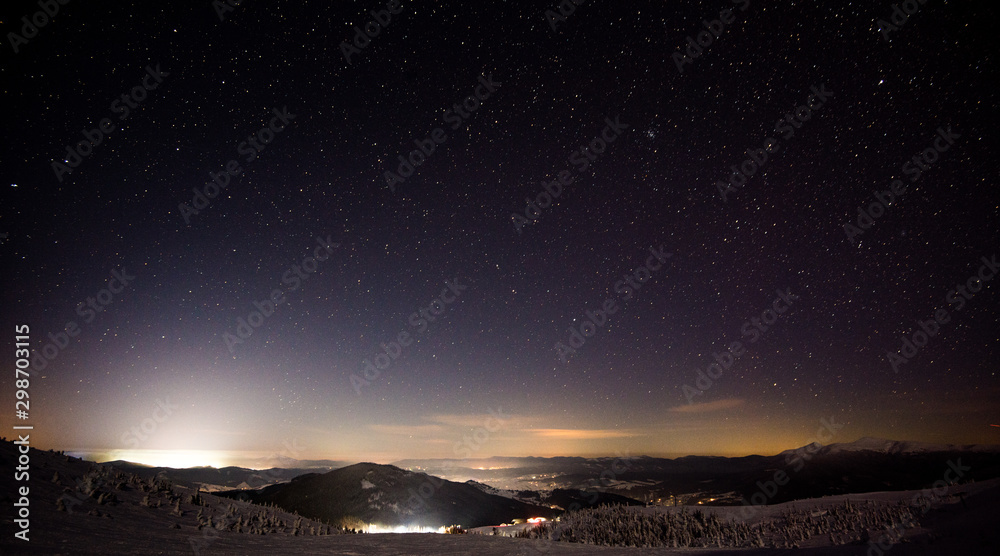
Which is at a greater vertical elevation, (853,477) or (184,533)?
(184,533)

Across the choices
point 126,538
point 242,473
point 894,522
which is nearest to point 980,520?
point 894,522

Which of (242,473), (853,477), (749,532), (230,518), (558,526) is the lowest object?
(853,477)

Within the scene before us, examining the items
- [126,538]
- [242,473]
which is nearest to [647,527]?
[126,538]

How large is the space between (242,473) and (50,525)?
144 metres

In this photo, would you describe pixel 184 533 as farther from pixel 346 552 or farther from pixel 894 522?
pixel 894 522

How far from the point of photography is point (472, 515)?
3007 inches

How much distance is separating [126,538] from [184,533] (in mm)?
1635

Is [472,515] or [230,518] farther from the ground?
Result: [230,518]

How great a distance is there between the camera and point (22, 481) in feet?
24.5

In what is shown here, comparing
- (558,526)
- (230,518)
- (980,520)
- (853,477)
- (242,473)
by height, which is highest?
(980,520)

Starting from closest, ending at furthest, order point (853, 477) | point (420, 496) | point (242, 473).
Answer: point (420, 496)
point (242, 473)
point (853, 477)

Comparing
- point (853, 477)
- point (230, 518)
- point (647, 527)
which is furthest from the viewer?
point (853, 477)

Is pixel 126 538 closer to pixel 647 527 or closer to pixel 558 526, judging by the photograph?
pixel 647 527

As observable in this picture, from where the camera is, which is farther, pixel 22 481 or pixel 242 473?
pixel 242 473
